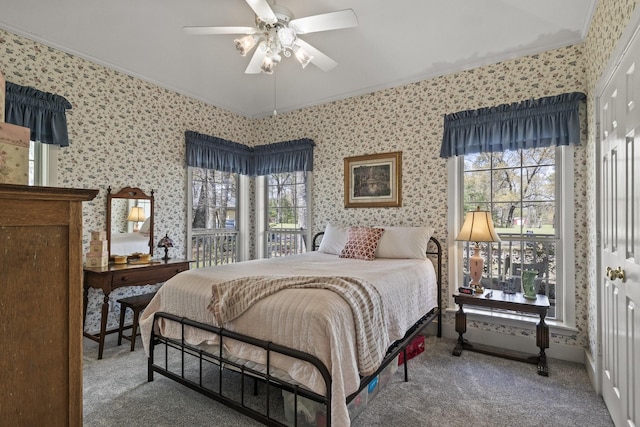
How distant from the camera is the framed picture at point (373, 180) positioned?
12.8 feet

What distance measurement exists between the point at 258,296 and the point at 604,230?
7.51 ft

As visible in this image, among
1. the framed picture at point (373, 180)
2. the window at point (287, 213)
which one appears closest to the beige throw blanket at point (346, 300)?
the framed picture at point (373, 180)

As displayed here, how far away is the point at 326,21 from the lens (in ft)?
7.42

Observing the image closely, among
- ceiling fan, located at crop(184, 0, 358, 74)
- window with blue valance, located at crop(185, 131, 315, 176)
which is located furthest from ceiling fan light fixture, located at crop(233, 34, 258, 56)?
window with blue valance, located at crop(185, 131, 315, 176)

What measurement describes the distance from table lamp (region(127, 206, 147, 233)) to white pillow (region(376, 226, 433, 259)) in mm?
2625

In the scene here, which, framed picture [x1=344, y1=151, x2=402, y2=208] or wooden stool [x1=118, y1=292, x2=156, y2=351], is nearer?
wooden stool [x1=118, y1=292, x2=156, y2=351]

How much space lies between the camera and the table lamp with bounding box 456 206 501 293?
2969 millimetres

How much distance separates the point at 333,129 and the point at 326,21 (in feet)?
7.03

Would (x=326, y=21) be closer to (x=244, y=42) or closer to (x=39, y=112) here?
(x=244, y=42)

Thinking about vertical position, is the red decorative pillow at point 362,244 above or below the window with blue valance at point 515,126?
below

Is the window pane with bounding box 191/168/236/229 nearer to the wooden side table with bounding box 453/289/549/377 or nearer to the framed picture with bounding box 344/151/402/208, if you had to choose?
the framed picture with bounding box 344/151/402/208

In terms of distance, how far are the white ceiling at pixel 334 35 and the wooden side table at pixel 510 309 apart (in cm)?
227

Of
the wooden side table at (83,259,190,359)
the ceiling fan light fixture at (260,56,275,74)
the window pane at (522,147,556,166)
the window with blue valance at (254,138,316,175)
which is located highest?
the ceiling fan light fixture at (260,56,275,74)

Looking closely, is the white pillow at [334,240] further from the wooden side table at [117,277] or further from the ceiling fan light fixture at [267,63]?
the ceiling fan light fixture at [267,63]
